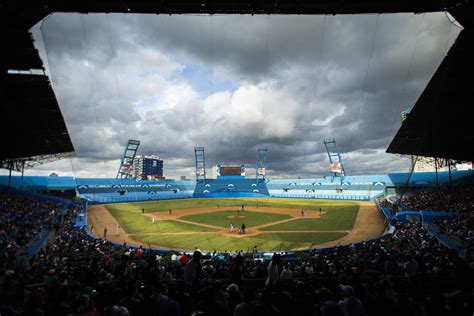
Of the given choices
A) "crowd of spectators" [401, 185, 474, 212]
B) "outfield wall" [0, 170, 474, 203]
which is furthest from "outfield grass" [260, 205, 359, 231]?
"outfield wall" [0, 170, 474, 203]

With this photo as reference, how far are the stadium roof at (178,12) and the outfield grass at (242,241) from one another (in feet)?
49.7

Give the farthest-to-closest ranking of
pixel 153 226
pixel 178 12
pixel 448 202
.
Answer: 1. pixel 153 226
2. pixel 448 202
3. pixel 178 12

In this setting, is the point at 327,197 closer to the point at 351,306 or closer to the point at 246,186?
the point at 246,186

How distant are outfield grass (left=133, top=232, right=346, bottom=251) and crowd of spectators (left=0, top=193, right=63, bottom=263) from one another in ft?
31.9

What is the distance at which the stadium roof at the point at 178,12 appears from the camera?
12438 mm

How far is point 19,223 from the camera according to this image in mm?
26156

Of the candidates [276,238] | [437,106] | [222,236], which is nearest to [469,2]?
[437,106]

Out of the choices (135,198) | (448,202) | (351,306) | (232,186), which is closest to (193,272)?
(351,306)

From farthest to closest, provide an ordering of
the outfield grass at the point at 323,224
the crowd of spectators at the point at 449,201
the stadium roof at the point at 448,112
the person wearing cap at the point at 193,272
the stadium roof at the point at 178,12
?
1. the outfield grass at the point at 323,224
2. the crowd of spectators at the point at 449,201
3. the stadium roof at the point at 448,112
4. the stadium roof at the point at 178,12
5. the person wearing cap at the point at 193,272

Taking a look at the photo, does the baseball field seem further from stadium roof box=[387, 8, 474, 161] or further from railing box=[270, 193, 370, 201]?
railing box=[270, 193, 370, 201]

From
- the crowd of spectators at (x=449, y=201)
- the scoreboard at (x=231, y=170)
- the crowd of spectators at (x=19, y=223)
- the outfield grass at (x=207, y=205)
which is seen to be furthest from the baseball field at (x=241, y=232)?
the scoreboard at (x=231, y=170)

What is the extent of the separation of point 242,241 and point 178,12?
22369 mm

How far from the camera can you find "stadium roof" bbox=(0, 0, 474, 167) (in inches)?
490

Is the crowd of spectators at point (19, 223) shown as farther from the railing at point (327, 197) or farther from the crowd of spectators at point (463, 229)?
the railing at point (327, 197)
